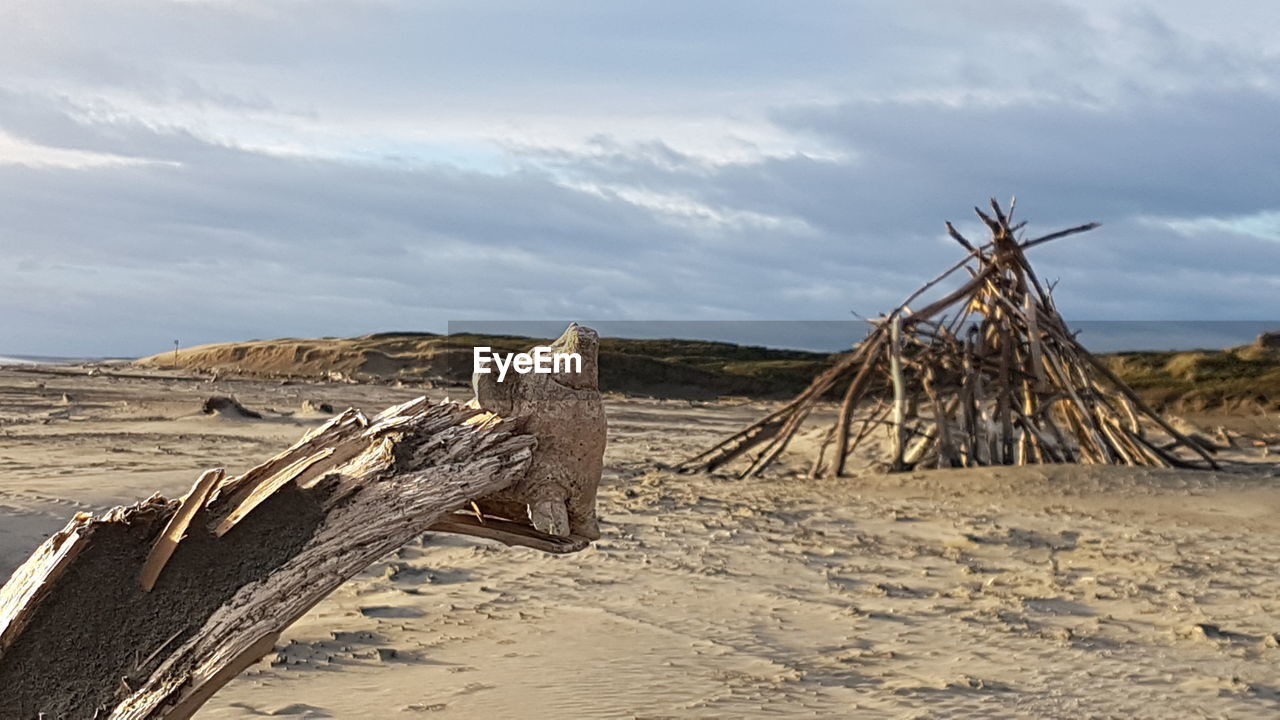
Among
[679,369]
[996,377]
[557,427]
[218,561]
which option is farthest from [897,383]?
[679,369]

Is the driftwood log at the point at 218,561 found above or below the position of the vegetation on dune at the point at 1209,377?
below

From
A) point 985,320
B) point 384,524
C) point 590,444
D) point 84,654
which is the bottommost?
point 84,654

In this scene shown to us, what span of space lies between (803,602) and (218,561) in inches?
195

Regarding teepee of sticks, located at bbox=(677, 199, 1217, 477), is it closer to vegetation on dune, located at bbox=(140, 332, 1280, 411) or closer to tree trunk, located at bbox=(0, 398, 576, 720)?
tree trunk, located at bbox=(0, 398, 576, 720)

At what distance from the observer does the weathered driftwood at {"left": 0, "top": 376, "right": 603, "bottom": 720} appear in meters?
3.68

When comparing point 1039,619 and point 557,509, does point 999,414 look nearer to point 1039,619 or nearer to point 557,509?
point 1039,619

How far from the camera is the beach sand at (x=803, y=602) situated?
604 cm

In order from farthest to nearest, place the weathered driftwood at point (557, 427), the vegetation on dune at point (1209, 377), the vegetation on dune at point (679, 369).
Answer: the vegetation on dune at point (679, 369) → the vegetation on dune at point (1209, 377) → the weathered driftwood at point (557, 427)

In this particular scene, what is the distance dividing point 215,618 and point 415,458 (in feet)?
2.67

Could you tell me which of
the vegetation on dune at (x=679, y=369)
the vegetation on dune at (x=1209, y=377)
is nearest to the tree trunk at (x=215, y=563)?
the vegetation on dune at (x=1209, y=377)

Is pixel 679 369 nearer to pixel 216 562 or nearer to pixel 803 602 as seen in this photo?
pixel 803 602

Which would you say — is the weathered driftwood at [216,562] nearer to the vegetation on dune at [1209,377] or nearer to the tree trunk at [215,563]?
the tree trunk at [215,563]

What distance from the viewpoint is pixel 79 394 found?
70.7 ft

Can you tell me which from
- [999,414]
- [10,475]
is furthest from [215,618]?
[999,414]
